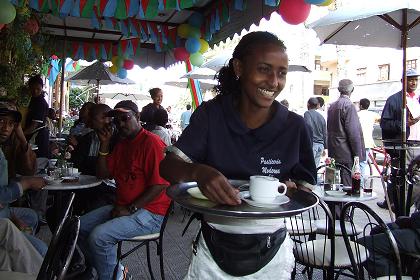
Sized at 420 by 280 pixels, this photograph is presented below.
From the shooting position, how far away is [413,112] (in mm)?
6301

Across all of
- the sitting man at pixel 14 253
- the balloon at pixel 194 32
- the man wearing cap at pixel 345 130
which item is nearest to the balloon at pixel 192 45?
the balloon at pixel 194 32

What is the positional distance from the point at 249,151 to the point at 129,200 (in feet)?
6.09

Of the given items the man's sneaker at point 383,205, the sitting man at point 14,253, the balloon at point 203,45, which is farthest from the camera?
the balloon at point 203,45

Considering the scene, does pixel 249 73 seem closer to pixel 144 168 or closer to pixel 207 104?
pixel 207 104

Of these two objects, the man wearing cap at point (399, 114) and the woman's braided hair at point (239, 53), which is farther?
the man wearing cap at point (399, 114)

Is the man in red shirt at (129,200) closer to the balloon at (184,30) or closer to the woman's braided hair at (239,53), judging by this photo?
the woman's braided hair at (239,53)

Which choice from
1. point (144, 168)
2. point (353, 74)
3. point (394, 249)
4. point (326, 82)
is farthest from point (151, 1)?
point (326, 82)

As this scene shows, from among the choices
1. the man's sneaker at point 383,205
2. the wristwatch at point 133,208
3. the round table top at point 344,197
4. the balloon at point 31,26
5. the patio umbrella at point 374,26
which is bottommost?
the man's sneaker at point 383,205

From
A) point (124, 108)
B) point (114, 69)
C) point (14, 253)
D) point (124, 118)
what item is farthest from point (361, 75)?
point (14, 253)

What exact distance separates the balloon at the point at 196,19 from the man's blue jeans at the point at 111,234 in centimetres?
492

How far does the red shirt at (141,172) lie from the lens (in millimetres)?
3154

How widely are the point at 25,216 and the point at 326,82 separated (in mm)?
40902

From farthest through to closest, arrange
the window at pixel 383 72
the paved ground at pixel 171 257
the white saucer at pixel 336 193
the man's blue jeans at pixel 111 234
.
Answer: the window at pixel 383 72 < the paved ground at pixel 171 257 < the white saucer at pixel 336 193 < the man's blue jeans at pixel 111 234

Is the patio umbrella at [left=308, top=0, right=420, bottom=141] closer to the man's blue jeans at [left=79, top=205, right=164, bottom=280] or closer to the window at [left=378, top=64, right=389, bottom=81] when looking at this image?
the man's blue jeans at [left=79, top=205, right=164, bottom=280]
